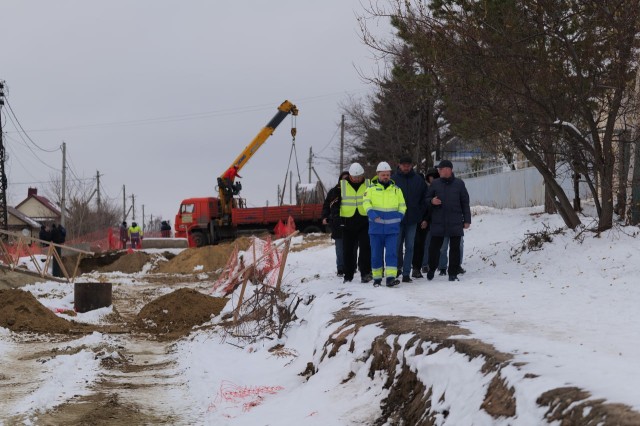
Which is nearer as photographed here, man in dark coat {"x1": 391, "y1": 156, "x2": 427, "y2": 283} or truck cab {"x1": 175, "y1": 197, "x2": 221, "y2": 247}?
man in dark coat {"x1": 391, "y1": 156, "x2": 427, "y2": 283}

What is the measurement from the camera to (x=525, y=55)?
10.9 m

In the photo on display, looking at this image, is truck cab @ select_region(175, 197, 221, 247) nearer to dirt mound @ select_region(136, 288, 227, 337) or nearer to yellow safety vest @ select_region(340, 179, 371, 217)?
dirt mound @ select_region(136, 288, 227, 337)

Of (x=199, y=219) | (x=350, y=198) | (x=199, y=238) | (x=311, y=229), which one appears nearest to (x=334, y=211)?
(x=350, y=198)

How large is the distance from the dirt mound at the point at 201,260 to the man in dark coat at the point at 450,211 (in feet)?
55.1

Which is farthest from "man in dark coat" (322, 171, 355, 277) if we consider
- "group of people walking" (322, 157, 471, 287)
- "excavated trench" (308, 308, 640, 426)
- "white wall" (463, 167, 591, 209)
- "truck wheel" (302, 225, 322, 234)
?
"truck wheel" (302, 225, 322, 234)

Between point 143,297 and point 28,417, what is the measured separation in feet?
38.3

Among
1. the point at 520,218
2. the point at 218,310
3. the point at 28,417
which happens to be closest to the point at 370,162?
the point at 520,218

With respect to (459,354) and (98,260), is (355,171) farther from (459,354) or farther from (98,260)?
(98,260)

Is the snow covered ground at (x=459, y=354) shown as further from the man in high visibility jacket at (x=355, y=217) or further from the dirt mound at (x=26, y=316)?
the dirt mound at (x=26, y=316)

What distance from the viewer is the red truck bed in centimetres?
3500

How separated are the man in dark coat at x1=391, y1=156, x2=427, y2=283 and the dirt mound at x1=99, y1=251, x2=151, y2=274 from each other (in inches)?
778

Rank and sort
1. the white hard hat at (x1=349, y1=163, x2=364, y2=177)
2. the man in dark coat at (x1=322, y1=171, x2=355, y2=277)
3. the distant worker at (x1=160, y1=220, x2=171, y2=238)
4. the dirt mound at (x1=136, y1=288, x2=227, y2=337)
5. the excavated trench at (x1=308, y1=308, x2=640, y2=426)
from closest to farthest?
1. the excavated trench at (x1=308, y1=308, x2=640, y2=426)
2. the white hard hat at (x1=349, y1=163, x2=364, y2=177)
3. the man in dark coat at (x1=322, y1=171, x2=355, y2=277)
4. the dirt mound at (x1=136, y1=288, x2=227, y2=337)
5. the distant worker at (x1=160, y1=220, x2=171, y2=238)

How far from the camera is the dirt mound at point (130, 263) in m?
28.5

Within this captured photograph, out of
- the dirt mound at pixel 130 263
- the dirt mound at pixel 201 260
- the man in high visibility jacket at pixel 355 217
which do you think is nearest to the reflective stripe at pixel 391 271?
the man in high visibility jacket at pixel 355 217
